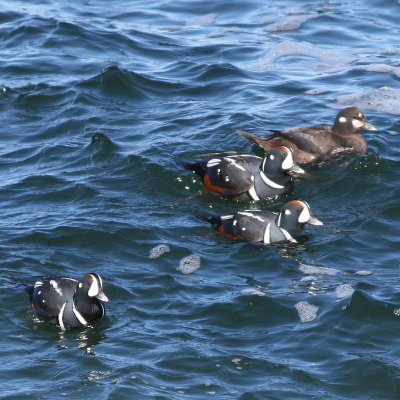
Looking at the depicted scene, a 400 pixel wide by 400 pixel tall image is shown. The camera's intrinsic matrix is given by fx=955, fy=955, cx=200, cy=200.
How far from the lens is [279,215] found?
1101 cm

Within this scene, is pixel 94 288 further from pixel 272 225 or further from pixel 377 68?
pixel 377 68

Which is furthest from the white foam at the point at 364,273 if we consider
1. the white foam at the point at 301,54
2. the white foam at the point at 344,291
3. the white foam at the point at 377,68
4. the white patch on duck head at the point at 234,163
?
the white foam at the point at 301,54

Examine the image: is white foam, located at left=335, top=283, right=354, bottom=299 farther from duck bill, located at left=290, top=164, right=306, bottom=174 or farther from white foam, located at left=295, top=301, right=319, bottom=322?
duck bill, located at left=290, top=164, right=306, bottom=174

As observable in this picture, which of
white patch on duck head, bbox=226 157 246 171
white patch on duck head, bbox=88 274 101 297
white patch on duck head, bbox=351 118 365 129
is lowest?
white patch on duck head, bbox=88 274 101 297

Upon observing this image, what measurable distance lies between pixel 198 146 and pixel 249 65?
405cm

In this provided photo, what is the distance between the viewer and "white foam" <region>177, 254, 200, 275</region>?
412 inches

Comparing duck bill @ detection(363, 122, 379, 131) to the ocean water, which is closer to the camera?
the ocean water

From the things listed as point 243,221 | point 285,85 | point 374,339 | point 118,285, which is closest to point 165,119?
point 285,85

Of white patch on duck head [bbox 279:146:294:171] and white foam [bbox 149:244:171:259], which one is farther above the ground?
white patch on duck head [bbox 279:146:294:171]

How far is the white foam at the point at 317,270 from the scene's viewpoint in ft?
34.1

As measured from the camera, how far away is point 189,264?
10.6 m

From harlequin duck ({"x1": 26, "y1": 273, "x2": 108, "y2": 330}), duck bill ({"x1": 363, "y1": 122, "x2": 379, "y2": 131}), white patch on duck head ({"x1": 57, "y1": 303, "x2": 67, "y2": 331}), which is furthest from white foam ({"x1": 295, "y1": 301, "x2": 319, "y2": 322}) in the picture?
duck bill ({"x1": 363, "y1": 122, "x2": 379, "y2": 131})

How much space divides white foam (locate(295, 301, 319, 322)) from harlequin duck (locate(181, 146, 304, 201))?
264cm

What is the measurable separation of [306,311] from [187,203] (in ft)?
9.68
